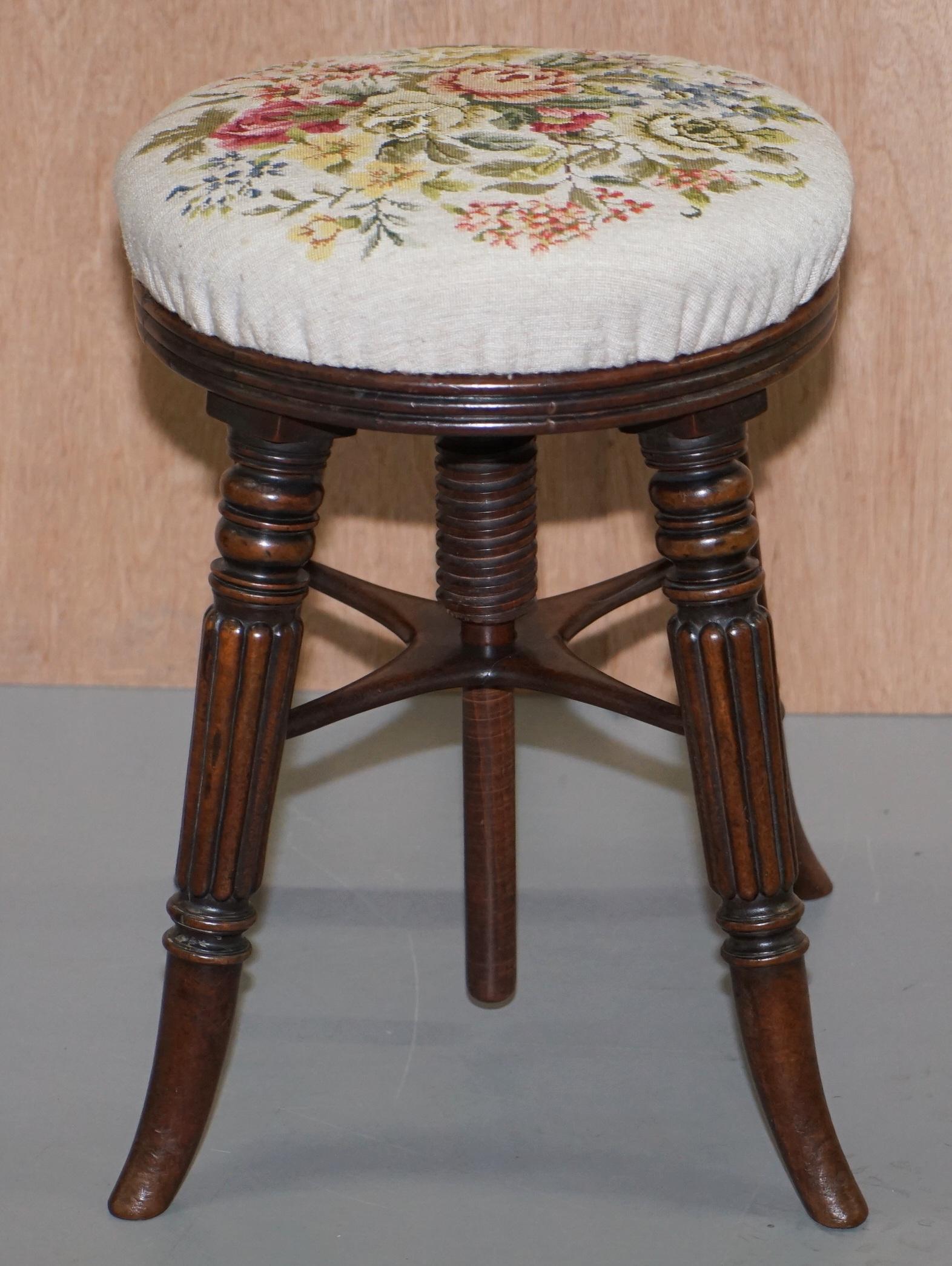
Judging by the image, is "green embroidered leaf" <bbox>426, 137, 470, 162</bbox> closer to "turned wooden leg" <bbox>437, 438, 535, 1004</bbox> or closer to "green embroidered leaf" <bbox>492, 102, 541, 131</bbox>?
"green embroidered leaf" <bbox>492, 102, 541, 131</bbox>

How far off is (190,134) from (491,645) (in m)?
0.31

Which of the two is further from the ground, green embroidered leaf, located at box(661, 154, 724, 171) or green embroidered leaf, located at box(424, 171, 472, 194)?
green embroidered leaf, located at box(661, 154, 724, 171)

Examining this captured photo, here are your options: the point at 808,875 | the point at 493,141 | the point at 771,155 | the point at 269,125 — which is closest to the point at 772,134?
the point at 771,155

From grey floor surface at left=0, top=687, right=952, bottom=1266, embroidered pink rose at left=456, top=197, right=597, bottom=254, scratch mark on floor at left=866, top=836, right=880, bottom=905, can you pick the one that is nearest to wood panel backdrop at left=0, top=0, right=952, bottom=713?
grey floor surface at left=0, top=687, right=952, bottom=1266

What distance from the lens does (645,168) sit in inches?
26.2

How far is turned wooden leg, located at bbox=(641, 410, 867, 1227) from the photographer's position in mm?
685

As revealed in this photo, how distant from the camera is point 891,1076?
34.9 inches

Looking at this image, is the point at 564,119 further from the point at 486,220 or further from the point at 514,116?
the point at 486,220

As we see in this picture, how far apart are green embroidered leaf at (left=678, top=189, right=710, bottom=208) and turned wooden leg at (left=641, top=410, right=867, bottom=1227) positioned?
0.09 m

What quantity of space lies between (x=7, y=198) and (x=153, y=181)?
20.0 inches

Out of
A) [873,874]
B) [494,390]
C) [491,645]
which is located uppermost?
[494,390]

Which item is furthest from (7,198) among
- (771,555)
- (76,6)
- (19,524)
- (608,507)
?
(771,555)

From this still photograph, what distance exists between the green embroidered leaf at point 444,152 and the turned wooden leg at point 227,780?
13 cm

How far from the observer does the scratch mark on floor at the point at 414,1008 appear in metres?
0.89
